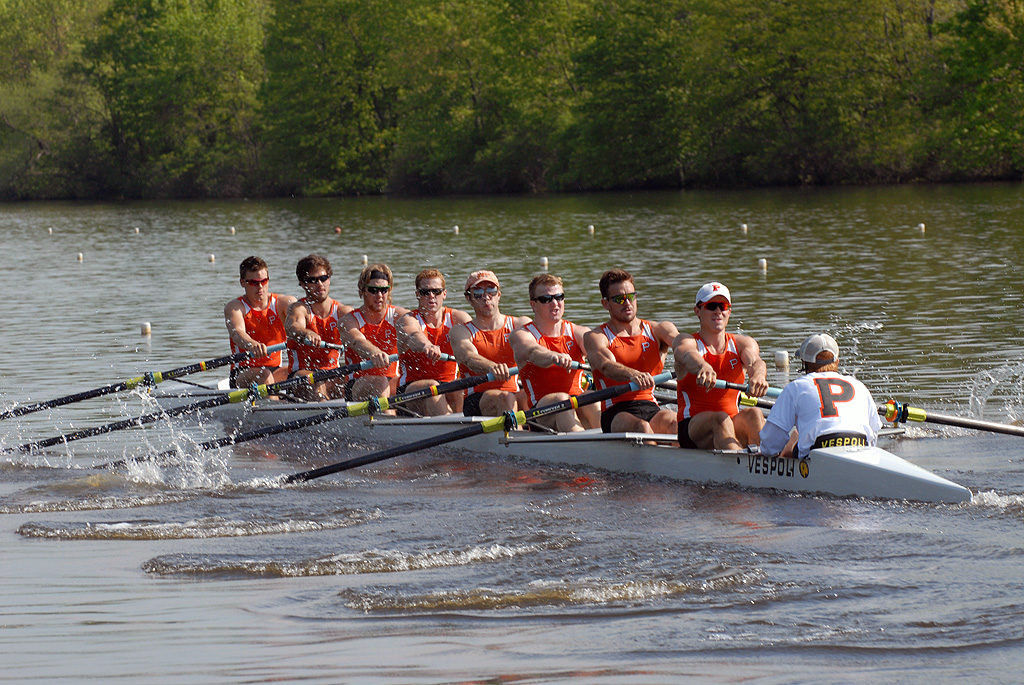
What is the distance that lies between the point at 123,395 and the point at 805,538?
30.9 ft

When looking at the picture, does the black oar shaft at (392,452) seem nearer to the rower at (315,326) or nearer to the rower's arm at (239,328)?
the rower at (315,326)

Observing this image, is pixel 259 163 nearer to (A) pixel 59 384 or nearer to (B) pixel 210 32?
(B) pixel 210 32

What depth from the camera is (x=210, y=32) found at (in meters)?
77.4

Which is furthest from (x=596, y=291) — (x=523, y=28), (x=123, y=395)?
(x=523, y=28)

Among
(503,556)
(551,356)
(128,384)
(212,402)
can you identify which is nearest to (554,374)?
(551,356)

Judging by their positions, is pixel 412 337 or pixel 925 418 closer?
pixel 925 418

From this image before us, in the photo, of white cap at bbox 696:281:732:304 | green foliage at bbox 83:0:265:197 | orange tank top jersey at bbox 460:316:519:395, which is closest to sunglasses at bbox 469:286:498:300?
orange tank top jersey at bbox 460:316:519:395

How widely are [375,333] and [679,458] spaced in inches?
147

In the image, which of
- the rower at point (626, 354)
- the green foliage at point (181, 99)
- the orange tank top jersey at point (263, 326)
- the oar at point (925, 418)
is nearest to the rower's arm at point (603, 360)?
the rower at point (626, 354)

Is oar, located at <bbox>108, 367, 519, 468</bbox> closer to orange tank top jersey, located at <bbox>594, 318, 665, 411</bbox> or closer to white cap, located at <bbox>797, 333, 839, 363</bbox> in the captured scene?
orange tank top jersey, located at <bbox>594, 318, 665, 411</bbox>

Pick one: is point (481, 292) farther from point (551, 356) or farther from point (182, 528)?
point (182, 528)

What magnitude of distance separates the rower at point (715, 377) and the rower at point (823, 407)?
1.44 feet

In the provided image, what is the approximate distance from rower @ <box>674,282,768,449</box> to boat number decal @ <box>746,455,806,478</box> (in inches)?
14.7

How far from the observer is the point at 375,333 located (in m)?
12.2
